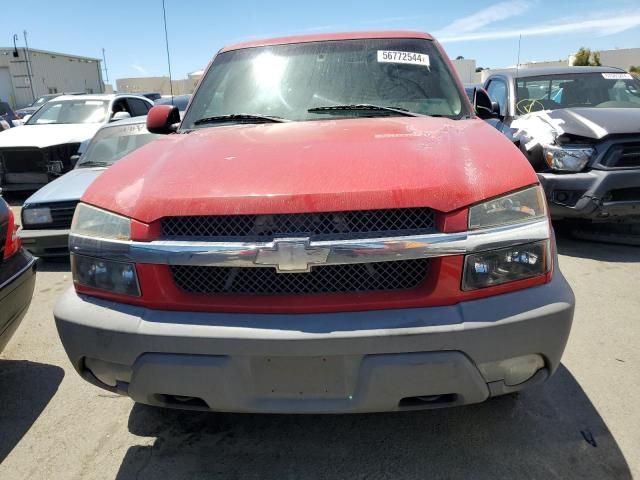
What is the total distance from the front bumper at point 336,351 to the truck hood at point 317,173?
15.7 inches

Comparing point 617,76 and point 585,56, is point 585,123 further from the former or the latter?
point 585,56

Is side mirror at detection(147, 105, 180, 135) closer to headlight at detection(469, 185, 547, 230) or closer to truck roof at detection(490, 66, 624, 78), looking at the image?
headlight at detection(469, 185, 547, 230)

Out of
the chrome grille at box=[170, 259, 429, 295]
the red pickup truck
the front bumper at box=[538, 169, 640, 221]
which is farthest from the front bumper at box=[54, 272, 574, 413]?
the front bumper at box=[538, 169, 640, 221]

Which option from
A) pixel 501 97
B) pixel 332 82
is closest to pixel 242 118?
pixel 332 82

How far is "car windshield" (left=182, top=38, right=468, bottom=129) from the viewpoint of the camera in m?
3.04

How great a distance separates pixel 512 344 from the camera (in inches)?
→ 71.6

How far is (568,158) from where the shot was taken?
5.03 meters

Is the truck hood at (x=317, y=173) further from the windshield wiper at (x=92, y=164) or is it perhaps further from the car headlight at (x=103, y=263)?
the windshield wiper at (x=92, y=164)

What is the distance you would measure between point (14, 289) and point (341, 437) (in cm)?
195

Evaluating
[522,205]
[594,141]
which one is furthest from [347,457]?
[594,141]

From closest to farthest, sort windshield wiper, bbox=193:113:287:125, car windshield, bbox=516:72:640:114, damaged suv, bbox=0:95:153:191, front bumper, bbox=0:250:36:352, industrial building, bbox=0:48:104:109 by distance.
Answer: front bumper, bbox=0:250:36:352, windshield wiper, bbox=193:113:287:125, car windshield, bbox=516:72:640:114, damaged suv, bbox=0:95:153:191, industrial building, bbox=0:48:104:109

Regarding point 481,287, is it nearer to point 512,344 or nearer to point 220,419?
point 512,344

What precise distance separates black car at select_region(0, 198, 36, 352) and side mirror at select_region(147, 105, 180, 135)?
1030mm

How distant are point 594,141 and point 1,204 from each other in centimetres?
501
